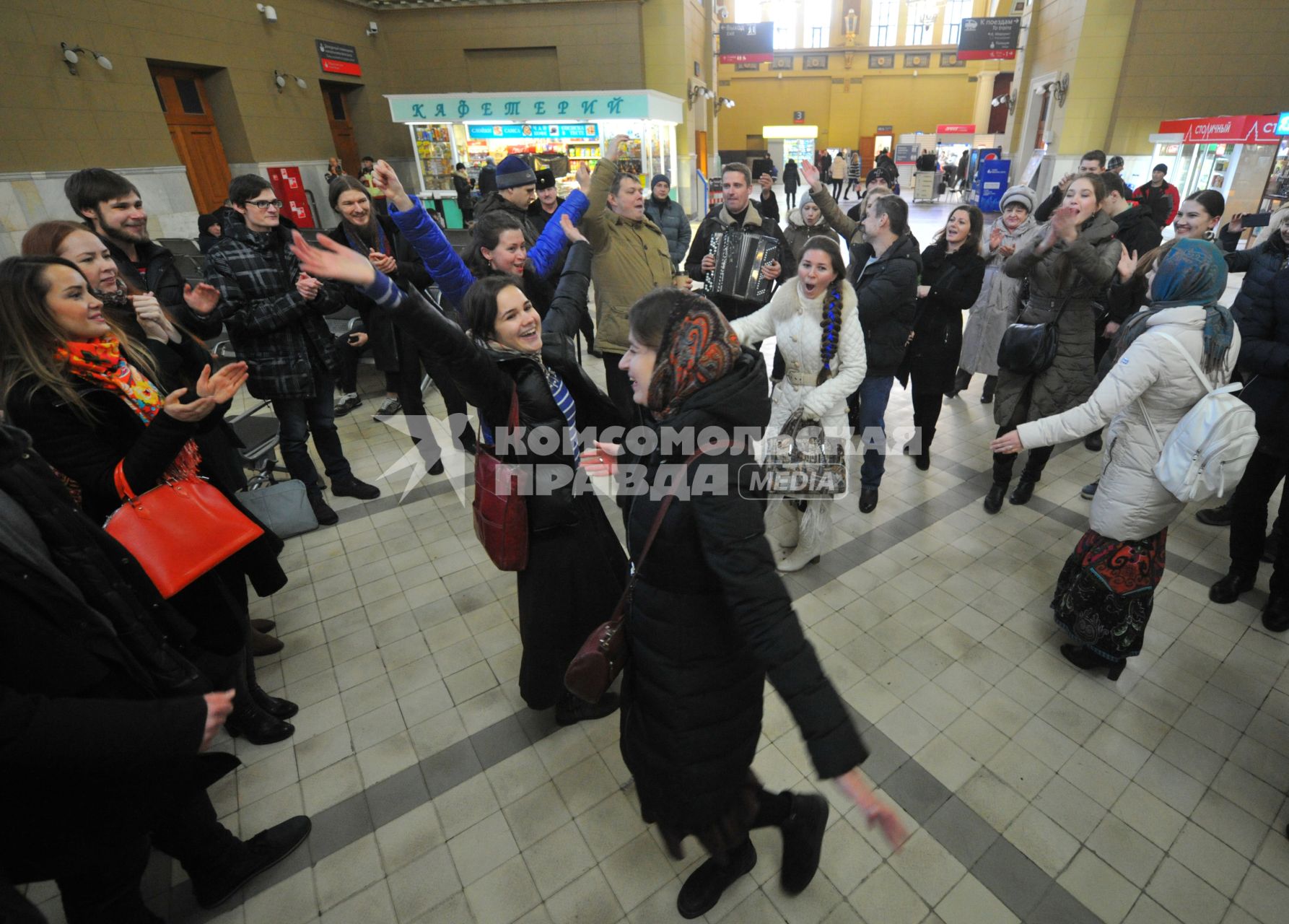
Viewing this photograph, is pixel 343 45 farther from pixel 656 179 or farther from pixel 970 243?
pixel 970 243

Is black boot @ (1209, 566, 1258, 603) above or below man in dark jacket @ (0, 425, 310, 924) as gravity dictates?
below

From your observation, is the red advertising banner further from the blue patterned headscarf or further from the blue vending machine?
the blue patterned headscarf

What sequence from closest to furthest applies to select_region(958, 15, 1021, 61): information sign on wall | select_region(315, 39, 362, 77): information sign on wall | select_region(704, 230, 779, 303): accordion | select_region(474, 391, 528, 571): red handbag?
select_region(474, 391, 528, 571): red handbag → select_region(704, 230, 779, 303): accordion → select_region(315, 39, 362, 77): information sign on wall → select_region(958, 15, 1021, 61): information sign on wall

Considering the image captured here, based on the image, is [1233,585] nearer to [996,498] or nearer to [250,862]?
[996,498]

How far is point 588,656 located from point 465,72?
18357 millimetres

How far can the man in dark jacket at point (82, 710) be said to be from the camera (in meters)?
1.13

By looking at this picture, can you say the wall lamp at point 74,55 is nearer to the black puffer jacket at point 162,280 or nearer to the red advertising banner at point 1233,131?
the black puffer jacket at point 162,280

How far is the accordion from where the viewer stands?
4180 mm

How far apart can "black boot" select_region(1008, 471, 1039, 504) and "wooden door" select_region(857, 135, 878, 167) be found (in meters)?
30.8

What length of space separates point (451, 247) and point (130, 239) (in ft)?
5.86

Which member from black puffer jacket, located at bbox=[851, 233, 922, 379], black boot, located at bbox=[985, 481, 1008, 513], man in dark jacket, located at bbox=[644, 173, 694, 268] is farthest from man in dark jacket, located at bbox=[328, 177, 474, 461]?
black boot, located at bbox=[985, 481, 1008, 513]

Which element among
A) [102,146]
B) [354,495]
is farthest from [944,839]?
[102,146]

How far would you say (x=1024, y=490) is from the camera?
391 cm

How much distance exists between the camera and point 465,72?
1585 cm
